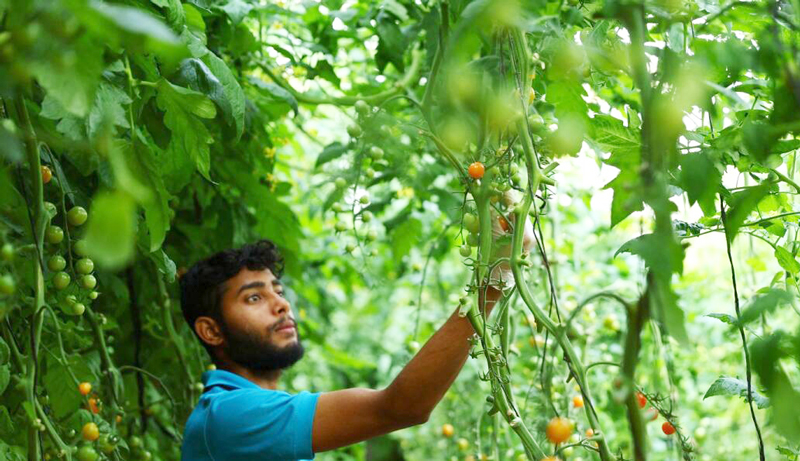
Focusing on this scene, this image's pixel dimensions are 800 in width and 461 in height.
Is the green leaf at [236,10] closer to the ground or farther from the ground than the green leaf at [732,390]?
closer to the ground

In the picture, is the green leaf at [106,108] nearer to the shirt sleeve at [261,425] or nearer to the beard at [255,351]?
the shirt sleeve at [261,425]

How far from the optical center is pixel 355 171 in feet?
7.18

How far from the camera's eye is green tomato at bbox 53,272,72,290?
1.62 metres

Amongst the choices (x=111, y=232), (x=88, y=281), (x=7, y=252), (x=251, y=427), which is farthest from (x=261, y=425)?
(x=111, y=232)

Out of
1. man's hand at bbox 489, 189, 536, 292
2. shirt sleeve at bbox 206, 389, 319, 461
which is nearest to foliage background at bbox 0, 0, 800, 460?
man's hand at bbox 489, 189, 536, 292

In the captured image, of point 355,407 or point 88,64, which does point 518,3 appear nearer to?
point 88,64

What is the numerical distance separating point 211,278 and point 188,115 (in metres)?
0.98

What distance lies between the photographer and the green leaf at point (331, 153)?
2496mm

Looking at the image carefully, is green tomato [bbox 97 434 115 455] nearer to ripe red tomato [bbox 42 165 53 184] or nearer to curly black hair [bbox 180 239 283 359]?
ripe red tomato [bbox 42 165 53 184]

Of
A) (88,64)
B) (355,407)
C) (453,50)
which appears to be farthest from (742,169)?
(88,64)

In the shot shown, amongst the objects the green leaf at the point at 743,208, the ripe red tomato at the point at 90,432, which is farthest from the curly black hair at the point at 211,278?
the green leaf at the point at 743,208

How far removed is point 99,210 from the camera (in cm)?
65

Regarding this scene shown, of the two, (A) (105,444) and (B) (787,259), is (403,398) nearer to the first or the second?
(A) (105,444)

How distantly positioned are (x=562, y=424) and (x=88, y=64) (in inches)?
29.8
